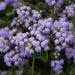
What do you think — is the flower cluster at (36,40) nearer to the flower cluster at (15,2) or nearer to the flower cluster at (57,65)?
Answer: the flower cluster at (57,65)

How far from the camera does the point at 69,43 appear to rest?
2.40 metres

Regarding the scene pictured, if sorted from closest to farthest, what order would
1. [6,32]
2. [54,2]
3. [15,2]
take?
[6,32], [54,2], [15,2]

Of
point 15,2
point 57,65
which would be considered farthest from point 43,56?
point 15,2

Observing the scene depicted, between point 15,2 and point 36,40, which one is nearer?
point 36,40

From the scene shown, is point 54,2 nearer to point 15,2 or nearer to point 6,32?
point 15,2

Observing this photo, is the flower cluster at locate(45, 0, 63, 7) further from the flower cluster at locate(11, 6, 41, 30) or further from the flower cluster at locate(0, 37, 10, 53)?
the flower cluster at locate(0, 37, 10, 53)

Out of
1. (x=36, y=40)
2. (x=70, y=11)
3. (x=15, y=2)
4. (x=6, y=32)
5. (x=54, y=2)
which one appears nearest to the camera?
(x=36, y=40)

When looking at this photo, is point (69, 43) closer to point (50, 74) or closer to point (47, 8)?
point (50, 74)

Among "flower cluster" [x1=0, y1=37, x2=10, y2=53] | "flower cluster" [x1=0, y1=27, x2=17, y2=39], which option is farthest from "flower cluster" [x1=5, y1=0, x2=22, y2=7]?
"flower cluster" [x1=0, y1=37, x2=10, y2=53]

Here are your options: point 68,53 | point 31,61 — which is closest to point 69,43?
point 68,53

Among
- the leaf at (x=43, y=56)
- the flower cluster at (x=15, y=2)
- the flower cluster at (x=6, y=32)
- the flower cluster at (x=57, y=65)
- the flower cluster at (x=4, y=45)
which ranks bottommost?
the flower cluster at (x=57, y=65)

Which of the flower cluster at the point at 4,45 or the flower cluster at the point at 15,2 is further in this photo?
the flower cluster at the point at 15,2

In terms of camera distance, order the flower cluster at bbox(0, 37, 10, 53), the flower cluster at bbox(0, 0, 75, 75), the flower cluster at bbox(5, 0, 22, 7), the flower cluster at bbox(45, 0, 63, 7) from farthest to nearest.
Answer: the flower cluster at bbox(5, 0, 22, 7) → the flower cluster at bbox(45, 0, 63, 7) → the flower cluster at bbox(0, 37, 10, 53) → the flower cluster at bbox(0, 0, 75, 75)

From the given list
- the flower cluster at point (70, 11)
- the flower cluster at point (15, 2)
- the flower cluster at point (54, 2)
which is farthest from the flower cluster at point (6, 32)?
the flower cluster at point (70, 11)
